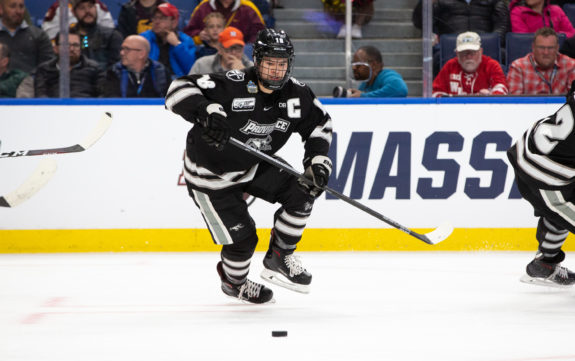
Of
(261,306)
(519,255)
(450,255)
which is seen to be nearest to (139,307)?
(261,306)

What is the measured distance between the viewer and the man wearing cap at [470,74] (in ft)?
17.0

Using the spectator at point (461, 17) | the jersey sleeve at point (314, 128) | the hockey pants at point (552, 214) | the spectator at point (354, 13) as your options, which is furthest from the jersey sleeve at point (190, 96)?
the spectator at point (461, 17)

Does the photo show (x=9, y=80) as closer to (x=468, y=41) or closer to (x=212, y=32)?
(x=212, y=32)

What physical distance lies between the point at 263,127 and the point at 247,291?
665 millimetres

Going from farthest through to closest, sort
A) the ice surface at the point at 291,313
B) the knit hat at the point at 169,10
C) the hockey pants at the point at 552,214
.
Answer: the knit hat at the point at 169,10 → the hockey pants at the point at 552,214 → the ice surface at the point at 291,313

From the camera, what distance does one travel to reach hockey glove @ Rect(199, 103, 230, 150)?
10.0ft

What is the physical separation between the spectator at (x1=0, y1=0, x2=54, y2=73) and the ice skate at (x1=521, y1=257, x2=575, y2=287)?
9.89 ft

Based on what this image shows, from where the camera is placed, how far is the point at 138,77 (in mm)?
5086

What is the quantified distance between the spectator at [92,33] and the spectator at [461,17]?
1845mm

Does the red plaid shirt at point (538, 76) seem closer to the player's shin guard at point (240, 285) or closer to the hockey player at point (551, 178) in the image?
the hockey player at point (551, 178)

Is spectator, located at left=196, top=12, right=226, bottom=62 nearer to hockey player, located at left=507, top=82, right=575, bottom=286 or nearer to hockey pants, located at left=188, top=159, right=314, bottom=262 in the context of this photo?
hockey pants, located at left=188, top=159, right=314, bottom=262

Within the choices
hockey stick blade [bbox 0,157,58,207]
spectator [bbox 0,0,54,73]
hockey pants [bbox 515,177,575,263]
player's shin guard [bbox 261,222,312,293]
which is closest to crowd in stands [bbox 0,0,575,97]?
spectator [bbox 0,0,54,73]

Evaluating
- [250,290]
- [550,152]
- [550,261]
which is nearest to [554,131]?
[550,152]

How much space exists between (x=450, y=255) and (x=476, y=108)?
91 centimetres
